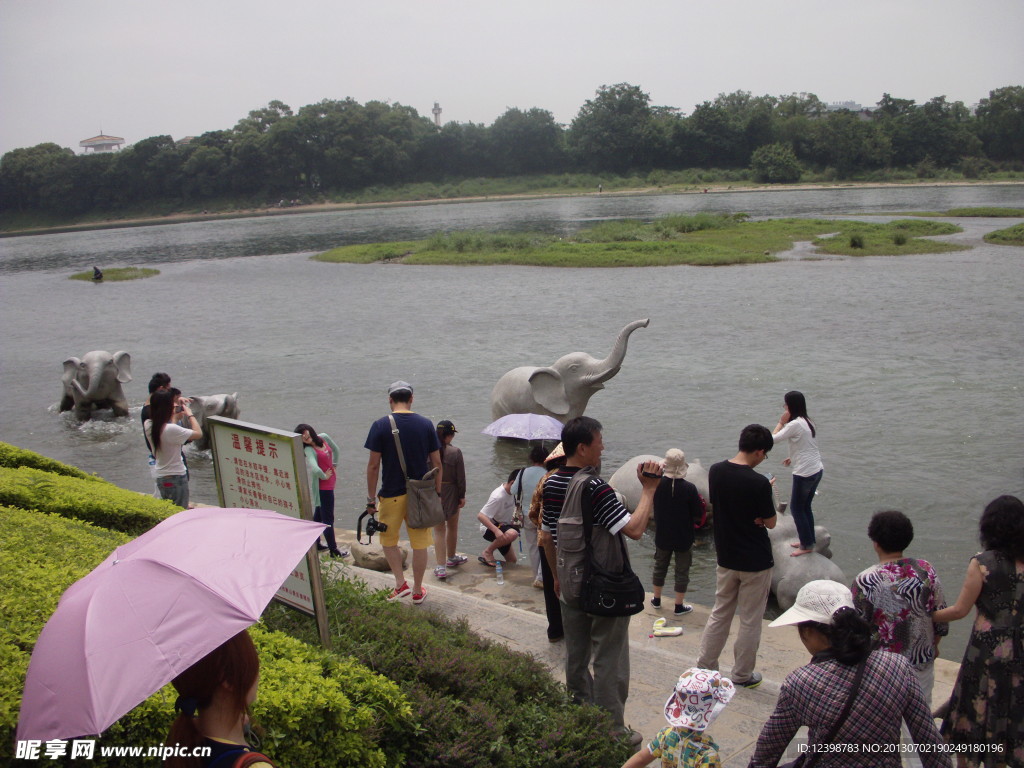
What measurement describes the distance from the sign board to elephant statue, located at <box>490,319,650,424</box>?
25.8 ft

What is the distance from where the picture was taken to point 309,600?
14.9 ft

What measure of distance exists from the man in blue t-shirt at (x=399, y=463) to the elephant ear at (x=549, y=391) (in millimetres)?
5945

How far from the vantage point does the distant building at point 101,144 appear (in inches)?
6693

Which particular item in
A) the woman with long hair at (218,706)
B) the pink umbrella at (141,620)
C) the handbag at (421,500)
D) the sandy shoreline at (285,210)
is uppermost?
Result: the sandy shoreline at (285,210)

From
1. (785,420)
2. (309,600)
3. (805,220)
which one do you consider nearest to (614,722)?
(309,600)

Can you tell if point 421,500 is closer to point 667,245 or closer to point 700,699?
point 700,699

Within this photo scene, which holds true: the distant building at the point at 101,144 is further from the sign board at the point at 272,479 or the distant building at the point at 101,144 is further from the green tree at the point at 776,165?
the sign board at the point at 272,479

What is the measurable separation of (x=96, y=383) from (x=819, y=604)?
16.0 metres

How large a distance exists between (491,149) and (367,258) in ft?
220

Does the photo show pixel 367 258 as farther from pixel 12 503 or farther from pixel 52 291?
pixel 12 503

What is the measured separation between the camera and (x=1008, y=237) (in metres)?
35.5

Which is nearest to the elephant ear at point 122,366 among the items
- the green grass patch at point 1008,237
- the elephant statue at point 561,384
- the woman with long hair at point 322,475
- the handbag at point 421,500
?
the elephant statue at point 561,384

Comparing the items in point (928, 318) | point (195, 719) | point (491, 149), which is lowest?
point (928, 318)

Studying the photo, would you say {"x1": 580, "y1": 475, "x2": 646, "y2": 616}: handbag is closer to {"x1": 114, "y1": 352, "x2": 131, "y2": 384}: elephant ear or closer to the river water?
the river water
